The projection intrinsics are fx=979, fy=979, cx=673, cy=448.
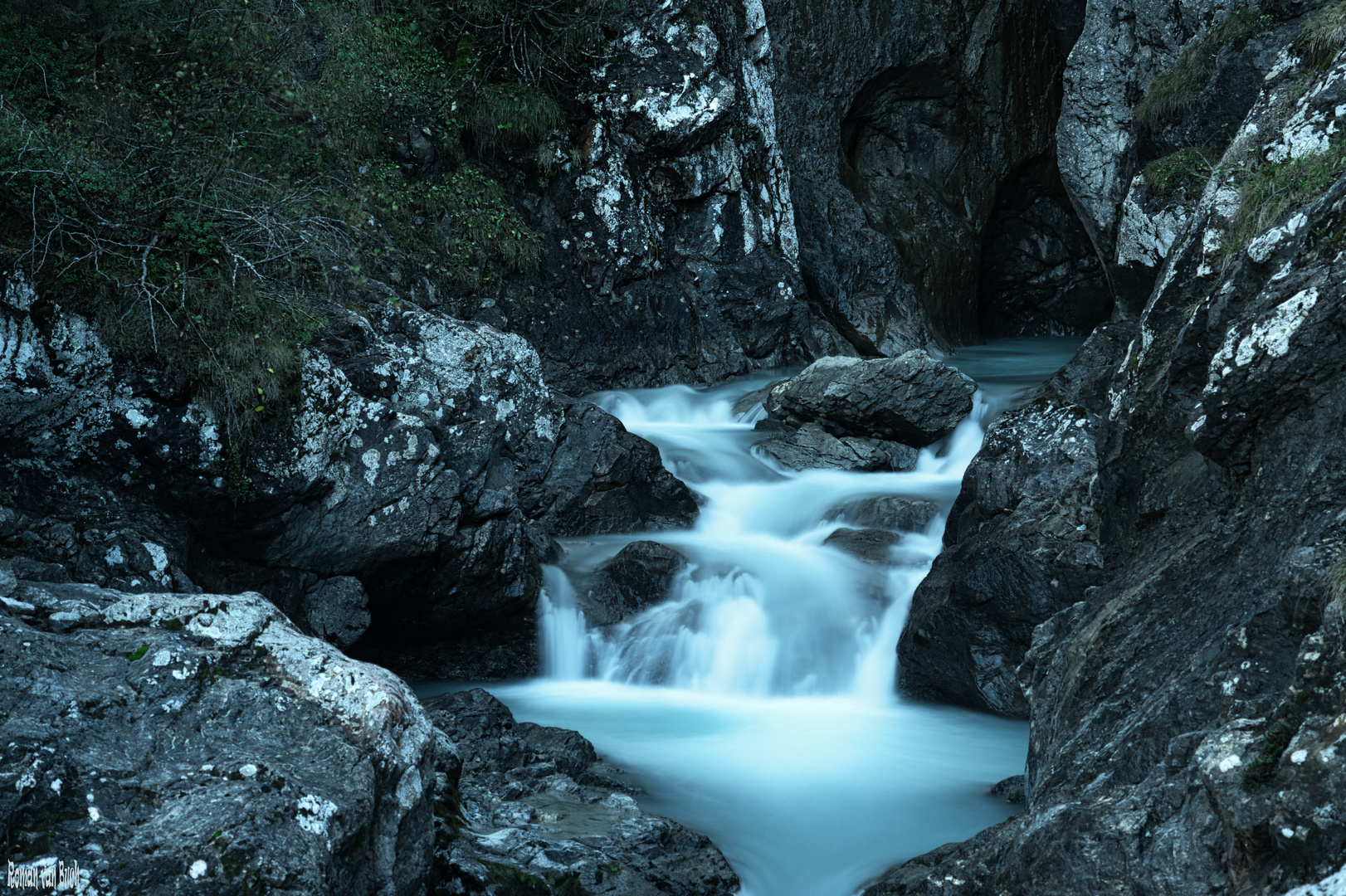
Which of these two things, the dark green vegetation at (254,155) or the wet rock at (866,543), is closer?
the dark green vegetation at (254,155)

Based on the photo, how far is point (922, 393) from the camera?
452 inches

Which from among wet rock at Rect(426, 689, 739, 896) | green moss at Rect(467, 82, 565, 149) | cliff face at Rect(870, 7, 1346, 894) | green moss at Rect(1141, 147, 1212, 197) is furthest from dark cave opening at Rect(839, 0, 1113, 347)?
wet rock at Rect(426, 689, 739, 896)

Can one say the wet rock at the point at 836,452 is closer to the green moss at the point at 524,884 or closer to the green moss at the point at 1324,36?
the green moss at the point at 1324,36

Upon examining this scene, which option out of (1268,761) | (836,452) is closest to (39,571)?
(1268,761)

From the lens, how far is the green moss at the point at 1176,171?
9180mm

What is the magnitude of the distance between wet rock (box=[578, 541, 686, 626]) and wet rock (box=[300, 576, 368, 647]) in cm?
195

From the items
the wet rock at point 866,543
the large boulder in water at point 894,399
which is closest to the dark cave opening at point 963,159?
the large boulder in water at point 894,399

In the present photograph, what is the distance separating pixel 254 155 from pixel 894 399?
712cm

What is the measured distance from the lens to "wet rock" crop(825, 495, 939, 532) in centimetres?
951

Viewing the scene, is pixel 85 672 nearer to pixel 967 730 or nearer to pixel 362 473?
pixel 362 473

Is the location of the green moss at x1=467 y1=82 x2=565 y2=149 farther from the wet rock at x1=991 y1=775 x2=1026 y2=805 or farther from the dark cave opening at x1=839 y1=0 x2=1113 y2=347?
the wet rock at x1=991 y1=775 x2=1026 y2=805

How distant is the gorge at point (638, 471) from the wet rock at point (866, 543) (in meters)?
0.06

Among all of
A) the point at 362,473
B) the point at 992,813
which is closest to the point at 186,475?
the point at 362,473

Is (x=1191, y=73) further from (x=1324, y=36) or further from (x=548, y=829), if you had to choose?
(x=548, y=829)
